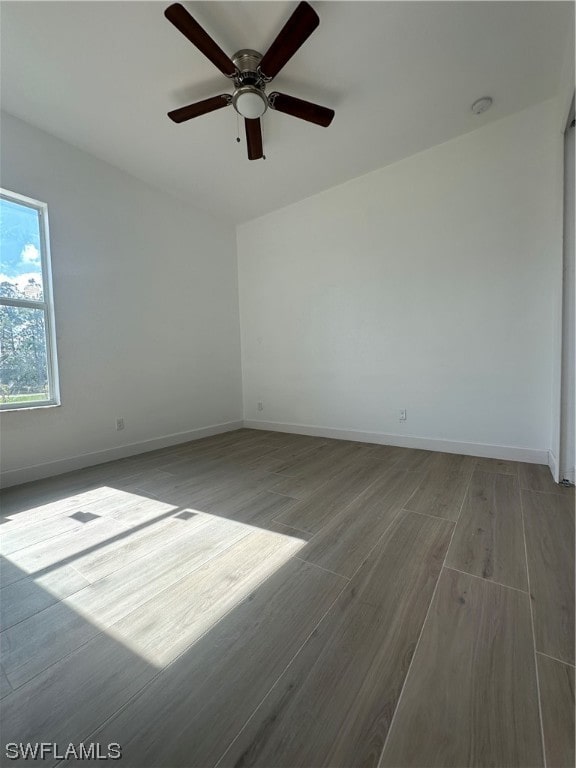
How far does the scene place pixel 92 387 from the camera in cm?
295

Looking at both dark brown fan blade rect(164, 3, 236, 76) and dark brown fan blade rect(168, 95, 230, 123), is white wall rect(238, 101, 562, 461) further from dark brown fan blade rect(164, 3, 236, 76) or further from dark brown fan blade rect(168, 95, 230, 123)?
Answer: dark brown fan blade rect(164, 3, 236, 76)

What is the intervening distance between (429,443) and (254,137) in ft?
10.1

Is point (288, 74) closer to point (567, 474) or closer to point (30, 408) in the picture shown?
point (30, 408)

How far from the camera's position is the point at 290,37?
5.47 ft

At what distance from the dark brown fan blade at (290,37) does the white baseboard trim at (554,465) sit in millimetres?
3106

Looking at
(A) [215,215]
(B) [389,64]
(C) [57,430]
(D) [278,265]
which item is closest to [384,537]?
(C) [57,430]

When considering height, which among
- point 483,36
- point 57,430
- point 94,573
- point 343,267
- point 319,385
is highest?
point 483,36

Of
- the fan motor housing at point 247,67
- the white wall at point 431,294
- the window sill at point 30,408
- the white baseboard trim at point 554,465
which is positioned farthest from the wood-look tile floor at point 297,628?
the fan motor housing at point 247,67

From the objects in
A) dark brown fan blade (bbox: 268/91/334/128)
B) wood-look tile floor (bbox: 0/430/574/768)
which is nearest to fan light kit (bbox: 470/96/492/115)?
dark brown fan blade (bbox: 268/91/334/128)

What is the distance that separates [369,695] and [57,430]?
2.98 m

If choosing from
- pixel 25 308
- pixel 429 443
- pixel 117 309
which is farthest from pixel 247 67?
pixel 429 443

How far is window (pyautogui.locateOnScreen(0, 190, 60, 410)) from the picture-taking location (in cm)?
→ 247

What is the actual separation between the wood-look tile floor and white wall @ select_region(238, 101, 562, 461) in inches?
39.2

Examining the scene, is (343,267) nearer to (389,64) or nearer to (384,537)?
(389,64)
